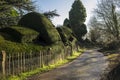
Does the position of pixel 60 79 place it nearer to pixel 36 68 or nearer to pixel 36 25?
pixel 36 68

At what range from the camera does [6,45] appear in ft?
60.8

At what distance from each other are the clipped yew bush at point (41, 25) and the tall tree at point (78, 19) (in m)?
56.4

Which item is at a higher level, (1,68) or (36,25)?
(36,25)

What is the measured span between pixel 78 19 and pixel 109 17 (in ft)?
57.0

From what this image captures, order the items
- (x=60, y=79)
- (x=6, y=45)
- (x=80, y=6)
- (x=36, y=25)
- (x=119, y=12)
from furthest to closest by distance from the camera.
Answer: (x=80, y=6) < (x=119, y=12) < (x=36, y=25) < (x=6, y=45) < (x=60, y=79)

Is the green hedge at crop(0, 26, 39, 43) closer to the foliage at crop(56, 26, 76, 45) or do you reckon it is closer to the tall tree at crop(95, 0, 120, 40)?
the foliage at crop(56, 26, 76, 45)

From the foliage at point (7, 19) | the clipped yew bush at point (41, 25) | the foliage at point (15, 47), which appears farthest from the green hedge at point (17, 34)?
the clipped yew bush at point (41, 25)

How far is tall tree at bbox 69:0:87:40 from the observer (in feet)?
280

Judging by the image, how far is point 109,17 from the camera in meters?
71.1

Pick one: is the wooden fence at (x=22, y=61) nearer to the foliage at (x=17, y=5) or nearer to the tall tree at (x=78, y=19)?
the foliage at (x=17, y=5)

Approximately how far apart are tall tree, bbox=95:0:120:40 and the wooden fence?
46082mm

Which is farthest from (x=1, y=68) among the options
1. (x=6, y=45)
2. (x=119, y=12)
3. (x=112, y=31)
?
(x=112, y=31)

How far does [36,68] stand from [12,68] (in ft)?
→ 13.8

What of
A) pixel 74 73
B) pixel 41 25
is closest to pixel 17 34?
pixel 74 73
